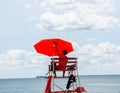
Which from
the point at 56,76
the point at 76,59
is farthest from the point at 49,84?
the point at 76,59

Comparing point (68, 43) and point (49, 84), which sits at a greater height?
point (68, 43)

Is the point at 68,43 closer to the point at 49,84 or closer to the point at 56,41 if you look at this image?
the point at 56,41

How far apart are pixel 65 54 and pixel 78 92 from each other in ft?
10.8

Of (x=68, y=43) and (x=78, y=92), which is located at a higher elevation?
(x=68, y=43)

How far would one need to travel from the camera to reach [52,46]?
31641 mm

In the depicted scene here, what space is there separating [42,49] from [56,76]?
2.32 meters

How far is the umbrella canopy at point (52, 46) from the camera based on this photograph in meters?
31.4

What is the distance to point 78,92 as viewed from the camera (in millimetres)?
33031

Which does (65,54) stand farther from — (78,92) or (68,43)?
(78,92)

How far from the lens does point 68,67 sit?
107 ft

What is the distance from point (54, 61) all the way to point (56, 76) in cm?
115

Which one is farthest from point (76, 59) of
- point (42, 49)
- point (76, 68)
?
point (42, 49)

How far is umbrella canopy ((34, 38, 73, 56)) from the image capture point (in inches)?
1237

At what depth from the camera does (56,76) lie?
32.0 m
